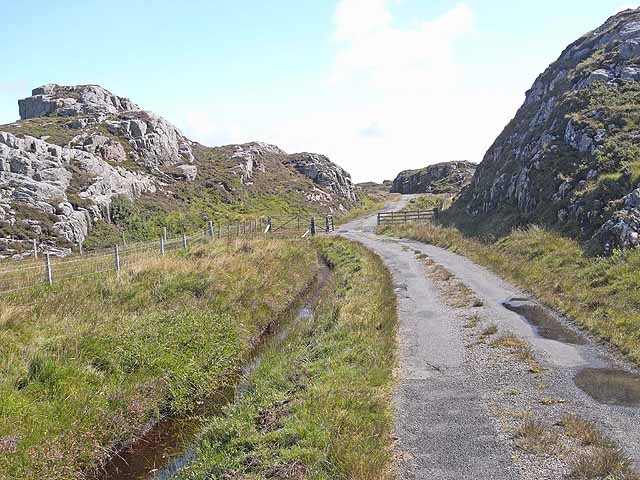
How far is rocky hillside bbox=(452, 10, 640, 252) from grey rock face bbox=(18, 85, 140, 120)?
6152 cm

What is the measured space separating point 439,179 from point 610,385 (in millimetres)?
104094

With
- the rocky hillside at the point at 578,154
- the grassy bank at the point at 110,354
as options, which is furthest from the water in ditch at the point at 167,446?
the rocky hillside at the point at 578,154

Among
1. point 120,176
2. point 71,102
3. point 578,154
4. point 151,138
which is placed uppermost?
point 71,102

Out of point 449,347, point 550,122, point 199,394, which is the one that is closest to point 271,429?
point 199,394

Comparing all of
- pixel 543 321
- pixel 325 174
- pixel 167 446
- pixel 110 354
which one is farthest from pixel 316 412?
pixel 325 174

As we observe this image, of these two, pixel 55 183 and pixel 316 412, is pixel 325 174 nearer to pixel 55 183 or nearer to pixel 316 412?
pixel 55 183

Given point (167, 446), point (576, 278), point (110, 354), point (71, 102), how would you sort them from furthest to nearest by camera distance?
1. point (71, 102)
2. point (576, 278)
3. point (110, 354)
4. point (167, 446)

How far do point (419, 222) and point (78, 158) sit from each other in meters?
36.4

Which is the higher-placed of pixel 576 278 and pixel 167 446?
pixel 576 278

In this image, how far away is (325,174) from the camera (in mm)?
97000

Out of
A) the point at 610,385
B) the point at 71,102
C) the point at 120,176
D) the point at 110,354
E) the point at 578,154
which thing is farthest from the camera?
the point at 71,102

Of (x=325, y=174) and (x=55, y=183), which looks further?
(x=325, y=174)

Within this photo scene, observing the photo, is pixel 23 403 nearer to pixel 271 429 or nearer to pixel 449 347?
pixel 271 429

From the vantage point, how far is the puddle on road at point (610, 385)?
30.1 ft
